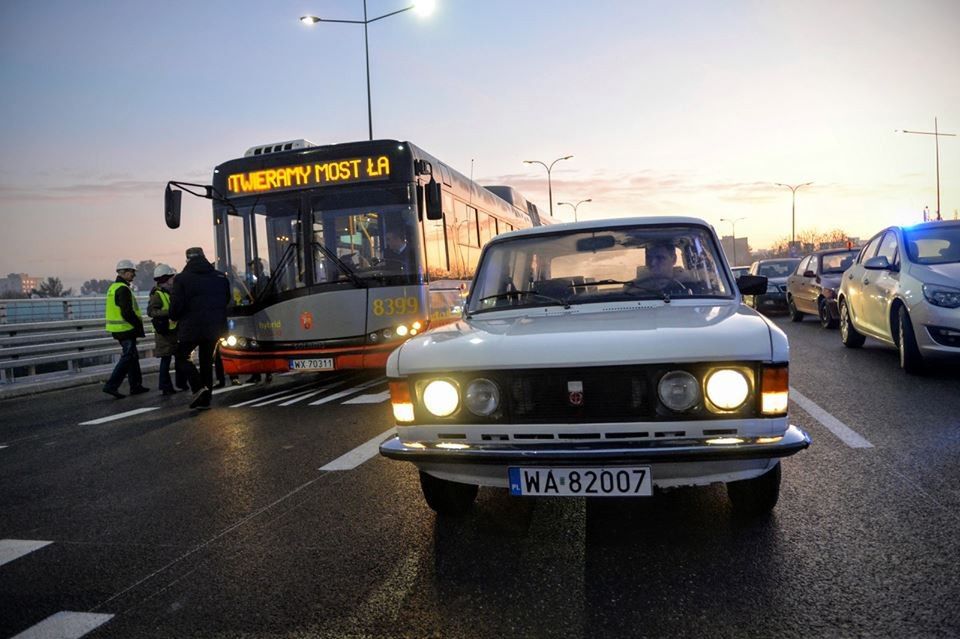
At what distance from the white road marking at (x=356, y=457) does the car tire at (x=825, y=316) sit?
11967 millimetres

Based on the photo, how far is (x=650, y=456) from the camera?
314cm

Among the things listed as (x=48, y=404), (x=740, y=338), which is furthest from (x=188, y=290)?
(x=740, y=338)

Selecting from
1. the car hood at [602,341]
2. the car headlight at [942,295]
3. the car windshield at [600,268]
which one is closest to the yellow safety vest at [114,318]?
the car windshield at [600,268]

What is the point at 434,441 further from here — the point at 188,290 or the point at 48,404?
the point at 48,404

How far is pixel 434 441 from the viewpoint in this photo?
350 cm

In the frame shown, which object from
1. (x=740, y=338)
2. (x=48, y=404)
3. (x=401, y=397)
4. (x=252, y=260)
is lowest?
(x=48, y=404)

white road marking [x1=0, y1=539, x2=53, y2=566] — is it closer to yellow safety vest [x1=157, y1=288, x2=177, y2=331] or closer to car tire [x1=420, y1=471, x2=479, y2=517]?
car tire [x1=420, y1=471, x2=479, y2=517]

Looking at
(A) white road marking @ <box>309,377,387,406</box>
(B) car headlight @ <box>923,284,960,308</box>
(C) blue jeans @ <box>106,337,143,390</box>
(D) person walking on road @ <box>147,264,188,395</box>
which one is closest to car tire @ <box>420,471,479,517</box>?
(A) white road marking @ <box>309,377,387,406</box>

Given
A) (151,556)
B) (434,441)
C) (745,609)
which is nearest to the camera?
(745,609)

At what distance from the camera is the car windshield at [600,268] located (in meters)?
4.54

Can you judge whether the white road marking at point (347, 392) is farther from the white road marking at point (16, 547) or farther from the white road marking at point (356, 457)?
the white road marking at point (16, 547)

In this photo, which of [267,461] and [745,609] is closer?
[745,609]

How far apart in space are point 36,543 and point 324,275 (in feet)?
19.5

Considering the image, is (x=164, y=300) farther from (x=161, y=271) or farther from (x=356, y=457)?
(x=356, y=457)
